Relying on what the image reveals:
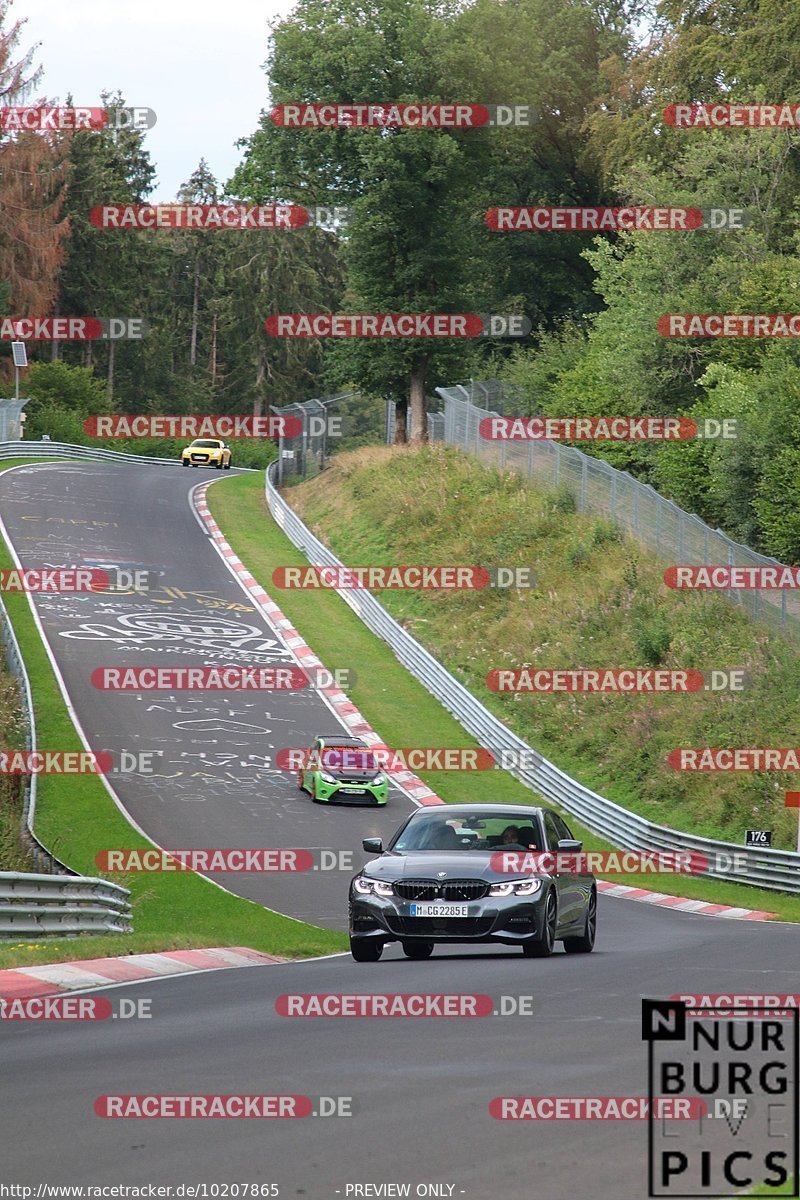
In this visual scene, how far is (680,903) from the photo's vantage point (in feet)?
89.2

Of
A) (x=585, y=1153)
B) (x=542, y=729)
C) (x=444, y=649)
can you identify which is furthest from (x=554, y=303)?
(x=585, y=1153)

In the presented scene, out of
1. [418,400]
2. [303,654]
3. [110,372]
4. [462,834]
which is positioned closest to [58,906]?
[462,834]

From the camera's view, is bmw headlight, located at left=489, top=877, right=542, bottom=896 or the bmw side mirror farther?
the bmw side mirror

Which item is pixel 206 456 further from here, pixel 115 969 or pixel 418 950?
pixel 115 969

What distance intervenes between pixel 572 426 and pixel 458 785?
20.7 m

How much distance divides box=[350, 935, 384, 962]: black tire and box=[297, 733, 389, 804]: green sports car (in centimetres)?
1647

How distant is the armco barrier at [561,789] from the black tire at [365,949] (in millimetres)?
14700

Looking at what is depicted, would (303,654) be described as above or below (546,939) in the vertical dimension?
below

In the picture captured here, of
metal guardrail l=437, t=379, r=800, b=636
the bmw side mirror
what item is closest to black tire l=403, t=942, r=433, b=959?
the bmw side mirror

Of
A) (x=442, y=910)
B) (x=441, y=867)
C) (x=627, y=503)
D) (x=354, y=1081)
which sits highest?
(x=627, y=503)

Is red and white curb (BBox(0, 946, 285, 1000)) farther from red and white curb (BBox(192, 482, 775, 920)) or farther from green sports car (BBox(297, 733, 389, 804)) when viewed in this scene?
green sports car (BBox(297, 733, 389, 804))

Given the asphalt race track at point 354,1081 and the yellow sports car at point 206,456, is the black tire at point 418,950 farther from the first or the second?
the yellow sports car at point 206,456

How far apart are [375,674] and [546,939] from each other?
2789cm

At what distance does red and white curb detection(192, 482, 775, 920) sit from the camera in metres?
26.7
